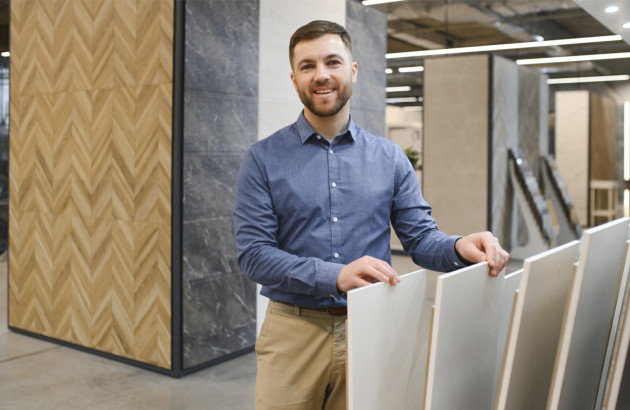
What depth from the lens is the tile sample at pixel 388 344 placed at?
1.08m

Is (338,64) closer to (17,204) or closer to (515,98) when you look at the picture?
(17,204)

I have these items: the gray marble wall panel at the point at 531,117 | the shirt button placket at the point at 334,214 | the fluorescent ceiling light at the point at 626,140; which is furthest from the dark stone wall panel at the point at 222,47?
the fluorescent ceiling light at the point at 626,140

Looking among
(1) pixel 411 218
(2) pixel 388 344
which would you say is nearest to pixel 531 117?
(1) pixel 411 218

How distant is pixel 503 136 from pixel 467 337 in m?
7.03

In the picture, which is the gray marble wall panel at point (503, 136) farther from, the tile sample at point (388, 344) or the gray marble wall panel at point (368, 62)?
A: the tile sample at point (388, 344)

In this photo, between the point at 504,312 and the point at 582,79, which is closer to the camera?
the point at 504,312

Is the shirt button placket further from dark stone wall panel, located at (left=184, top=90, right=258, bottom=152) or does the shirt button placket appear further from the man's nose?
dark stone wall panel, located at (left=184, top=90, right=258, bottom=152)

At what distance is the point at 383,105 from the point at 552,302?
15.9 feet

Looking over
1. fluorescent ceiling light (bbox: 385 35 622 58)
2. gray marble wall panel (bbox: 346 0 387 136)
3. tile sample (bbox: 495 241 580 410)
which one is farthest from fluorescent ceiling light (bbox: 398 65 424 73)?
tile sample (bbox: 495 241 580 410)

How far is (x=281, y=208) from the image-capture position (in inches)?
67.0

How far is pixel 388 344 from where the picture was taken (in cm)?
119

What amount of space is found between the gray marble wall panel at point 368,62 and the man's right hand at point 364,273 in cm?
408

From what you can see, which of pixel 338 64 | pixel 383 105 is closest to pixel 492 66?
pixel 383 105

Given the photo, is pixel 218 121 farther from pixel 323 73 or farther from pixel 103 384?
pixel 323 73
